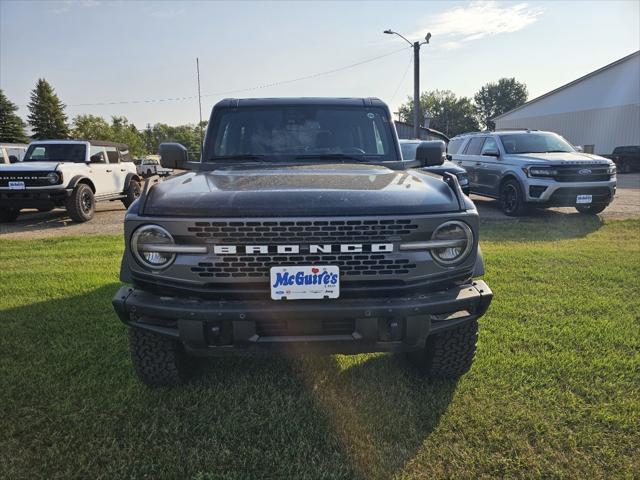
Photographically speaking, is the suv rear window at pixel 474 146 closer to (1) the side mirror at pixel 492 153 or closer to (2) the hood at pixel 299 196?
(1) the side mirror at pixel 492 153

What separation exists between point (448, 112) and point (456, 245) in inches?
3761

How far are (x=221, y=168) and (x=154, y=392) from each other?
4.94ft

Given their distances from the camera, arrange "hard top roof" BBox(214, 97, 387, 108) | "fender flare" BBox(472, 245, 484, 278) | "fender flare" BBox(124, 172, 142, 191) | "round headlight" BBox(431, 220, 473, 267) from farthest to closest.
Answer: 1. "fender flare" BBox(124, 172, 142, 191)
2. "hard top roof" BBox(214, 97, 387, 108)
3. "fender flare" BBox(472, 245, 484, 278)
4. "round headlight" BBox(431, 220, 473, 267)

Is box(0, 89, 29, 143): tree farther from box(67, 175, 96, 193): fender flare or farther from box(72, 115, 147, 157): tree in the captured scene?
box(67, 175, 96, 193): fender flare

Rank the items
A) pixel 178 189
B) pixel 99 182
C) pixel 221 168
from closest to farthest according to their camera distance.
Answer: pixel 178 189, pixel 221 168, pixel 99 182

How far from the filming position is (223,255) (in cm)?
212

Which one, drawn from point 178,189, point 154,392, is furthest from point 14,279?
point 178,189

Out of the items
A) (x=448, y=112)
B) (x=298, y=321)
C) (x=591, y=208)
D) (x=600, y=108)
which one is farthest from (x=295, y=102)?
(x=448, y=112)

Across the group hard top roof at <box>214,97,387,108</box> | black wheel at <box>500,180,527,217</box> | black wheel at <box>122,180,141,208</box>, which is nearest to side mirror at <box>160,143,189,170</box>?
hard top roof at <box>214,97,387,108</box>

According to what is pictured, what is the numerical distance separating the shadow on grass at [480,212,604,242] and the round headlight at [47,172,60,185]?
8.00 meters

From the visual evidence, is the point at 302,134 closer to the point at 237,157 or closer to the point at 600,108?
the point at 237,157

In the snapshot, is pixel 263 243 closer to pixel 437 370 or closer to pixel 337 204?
pixel 337 204

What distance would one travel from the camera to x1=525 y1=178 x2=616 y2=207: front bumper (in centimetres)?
848

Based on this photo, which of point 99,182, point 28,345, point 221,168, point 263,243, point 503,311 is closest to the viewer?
point 263,243
